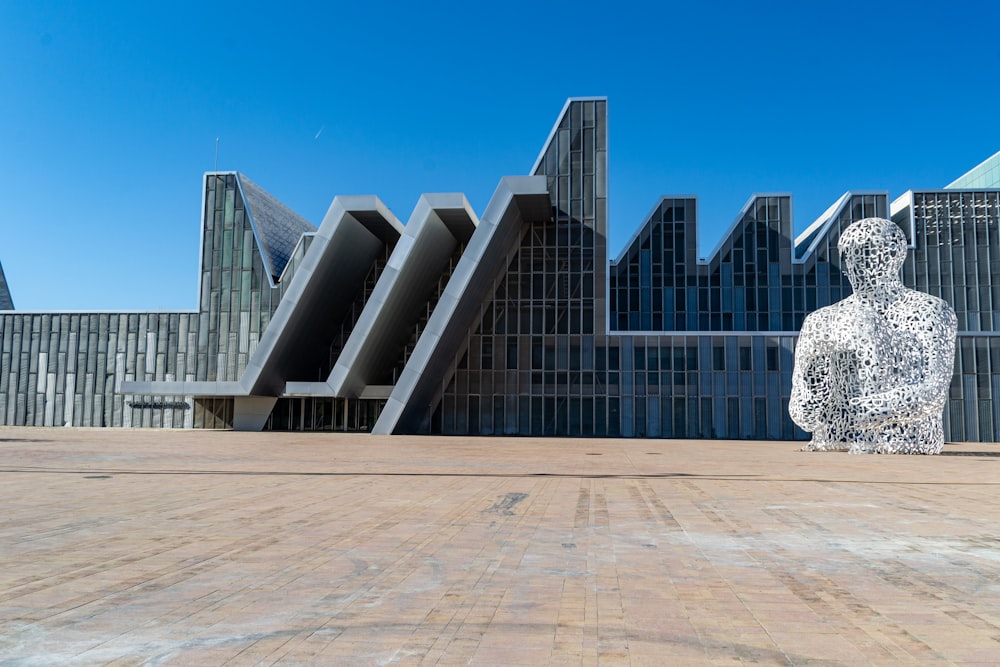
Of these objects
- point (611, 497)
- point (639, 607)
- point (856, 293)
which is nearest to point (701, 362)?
point (856, 293)

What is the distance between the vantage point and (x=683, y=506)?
10445 millimetres

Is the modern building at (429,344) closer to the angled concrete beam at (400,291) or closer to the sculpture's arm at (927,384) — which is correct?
the angled concrete beam at (400,291)

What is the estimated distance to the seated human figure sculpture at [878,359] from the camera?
867 inches

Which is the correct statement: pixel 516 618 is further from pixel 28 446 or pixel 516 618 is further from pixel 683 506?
pixel 28 446

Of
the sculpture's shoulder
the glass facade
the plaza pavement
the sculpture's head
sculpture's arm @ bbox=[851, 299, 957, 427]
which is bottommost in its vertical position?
the plaza pavement

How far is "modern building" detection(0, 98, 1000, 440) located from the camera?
118 ft

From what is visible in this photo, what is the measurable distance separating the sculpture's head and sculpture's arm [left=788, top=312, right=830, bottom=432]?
1844mm

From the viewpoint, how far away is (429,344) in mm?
34000

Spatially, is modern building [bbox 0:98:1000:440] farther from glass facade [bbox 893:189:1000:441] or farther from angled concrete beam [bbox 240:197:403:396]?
glass facade [bbox 893:189:1000:441]

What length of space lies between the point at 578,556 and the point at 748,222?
48359 mm

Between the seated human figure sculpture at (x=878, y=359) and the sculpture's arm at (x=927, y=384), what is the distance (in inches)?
1.0

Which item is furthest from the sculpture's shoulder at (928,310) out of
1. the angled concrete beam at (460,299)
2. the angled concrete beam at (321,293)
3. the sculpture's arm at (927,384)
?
the angled concrete beam at (321,293)

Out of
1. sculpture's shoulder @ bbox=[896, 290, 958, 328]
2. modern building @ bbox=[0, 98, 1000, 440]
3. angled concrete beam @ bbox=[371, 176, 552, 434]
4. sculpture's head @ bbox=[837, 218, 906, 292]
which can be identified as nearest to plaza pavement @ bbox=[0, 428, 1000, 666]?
sculpture's shoulder @ bbox=[896, 290, 958, 328]

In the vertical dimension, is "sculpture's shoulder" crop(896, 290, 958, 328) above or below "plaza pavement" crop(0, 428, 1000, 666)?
above
